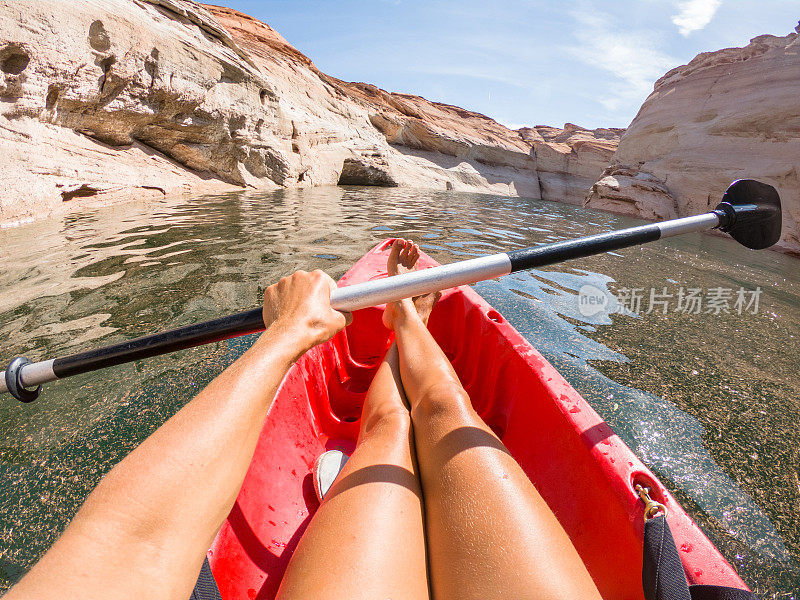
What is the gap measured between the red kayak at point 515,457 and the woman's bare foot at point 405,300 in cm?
28

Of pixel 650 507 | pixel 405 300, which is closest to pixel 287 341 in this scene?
pixel 650 507

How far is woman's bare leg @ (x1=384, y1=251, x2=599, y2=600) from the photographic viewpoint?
708 millimetres

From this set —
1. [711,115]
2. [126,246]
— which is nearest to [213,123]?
[126,246]

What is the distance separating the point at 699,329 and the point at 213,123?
10.9 m

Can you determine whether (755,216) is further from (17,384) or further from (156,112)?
(156,112)

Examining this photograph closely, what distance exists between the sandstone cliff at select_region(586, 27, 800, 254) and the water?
21.5 ft

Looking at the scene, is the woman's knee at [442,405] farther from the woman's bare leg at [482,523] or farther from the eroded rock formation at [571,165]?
the eroded rock formation at [571,165]

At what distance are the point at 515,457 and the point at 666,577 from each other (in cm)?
71

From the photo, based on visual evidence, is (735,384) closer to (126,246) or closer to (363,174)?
(126,246)

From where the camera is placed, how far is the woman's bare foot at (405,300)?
6.31ft

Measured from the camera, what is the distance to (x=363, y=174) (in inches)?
558

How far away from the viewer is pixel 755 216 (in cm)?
181

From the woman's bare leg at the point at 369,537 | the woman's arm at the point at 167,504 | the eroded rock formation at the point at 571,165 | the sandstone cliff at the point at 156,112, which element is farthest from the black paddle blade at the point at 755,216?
the eroded rock formation at the point at 571,165

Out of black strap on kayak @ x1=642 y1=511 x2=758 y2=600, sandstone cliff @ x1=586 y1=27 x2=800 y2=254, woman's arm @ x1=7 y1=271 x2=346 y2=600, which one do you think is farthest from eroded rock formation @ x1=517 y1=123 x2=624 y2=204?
woman's arm @ x1=7 y1=271 x2=346 y2=600
